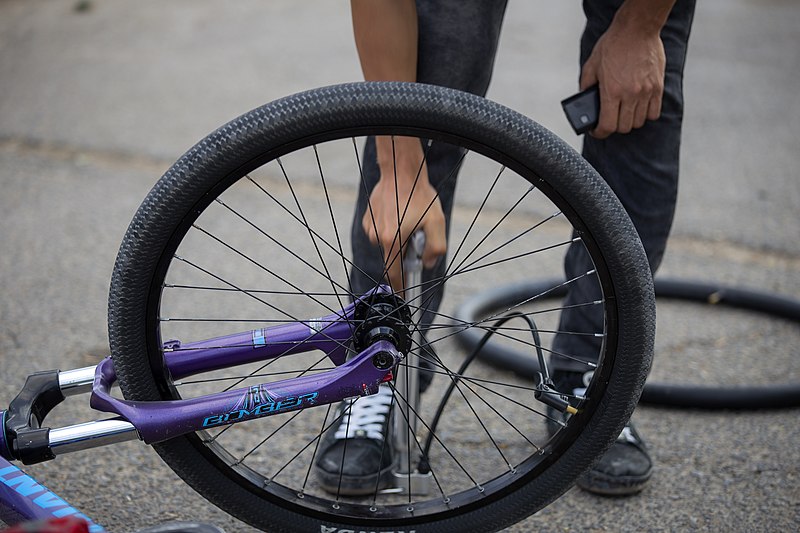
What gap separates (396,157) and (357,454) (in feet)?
2.28

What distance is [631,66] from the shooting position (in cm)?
169

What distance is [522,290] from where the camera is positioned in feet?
9.42

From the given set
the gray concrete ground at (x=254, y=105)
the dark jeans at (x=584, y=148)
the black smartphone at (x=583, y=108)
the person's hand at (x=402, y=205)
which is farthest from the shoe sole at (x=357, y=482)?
the black smartphone at (x=583, y=108)

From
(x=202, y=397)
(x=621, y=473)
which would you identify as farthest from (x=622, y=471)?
(x=202, y=397)

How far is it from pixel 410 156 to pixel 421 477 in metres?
0.71

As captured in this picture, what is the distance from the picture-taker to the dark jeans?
1752 mm

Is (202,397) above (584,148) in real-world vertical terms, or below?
below

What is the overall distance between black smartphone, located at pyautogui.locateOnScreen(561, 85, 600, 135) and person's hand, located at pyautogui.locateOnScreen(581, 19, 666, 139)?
0.01 m

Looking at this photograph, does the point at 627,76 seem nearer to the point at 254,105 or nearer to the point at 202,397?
the point at 202,397

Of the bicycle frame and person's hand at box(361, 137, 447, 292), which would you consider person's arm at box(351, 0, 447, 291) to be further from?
the bicycle frame

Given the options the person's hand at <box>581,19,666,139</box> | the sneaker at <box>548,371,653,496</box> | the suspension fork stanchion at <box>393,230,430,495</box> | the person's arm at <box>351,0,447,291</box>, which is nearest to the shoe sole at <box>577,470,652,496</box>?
the sneaker at <box>548,371,653,496</box>

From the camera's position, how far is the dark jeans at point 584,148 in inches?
69.0

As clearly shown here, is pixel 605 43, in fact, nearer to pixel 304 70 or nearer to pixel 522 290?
pixel 522 290

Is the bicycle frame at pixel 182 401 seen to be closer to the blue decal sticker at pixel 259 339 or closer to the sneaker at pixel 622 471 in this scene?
the blue decal sticker at pixel 259 339
